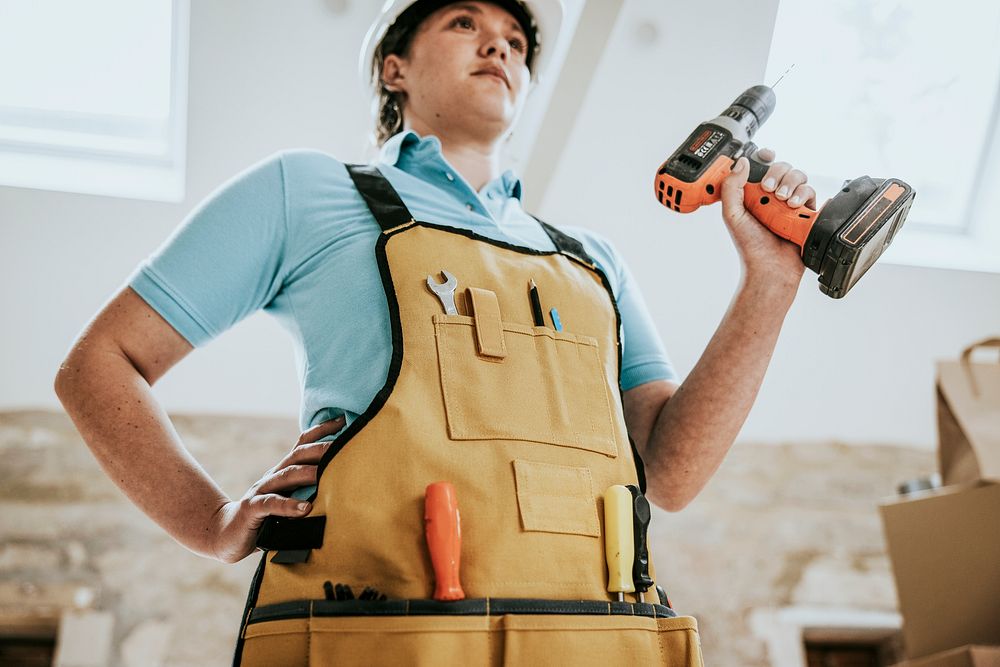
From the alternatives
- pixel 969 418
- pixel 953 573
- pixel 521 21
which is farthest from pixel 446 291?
pixel 953 573

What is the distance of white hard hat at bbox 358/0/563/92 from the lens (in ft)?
5.23

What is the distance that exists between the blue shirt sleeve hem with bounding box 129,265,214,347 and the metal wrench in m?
0.29

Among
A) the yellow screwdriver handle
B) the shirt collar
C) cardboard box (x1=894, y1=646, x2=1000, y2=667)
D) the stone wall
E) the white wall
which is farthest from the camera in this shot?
the stone wall

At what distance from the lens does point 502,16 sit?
1.57 metres

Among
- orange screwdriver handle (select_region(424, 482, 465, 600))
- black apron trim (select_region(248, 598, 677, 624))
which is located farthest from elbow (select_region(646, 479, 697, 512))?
orange screwdriver handle (select_region(424, 482, 465, 600))

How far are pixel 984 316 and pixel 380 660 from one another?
11.0 feet

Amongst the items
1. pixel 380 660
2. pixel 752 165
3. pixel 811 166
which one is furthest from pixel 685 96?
pixel 380 660

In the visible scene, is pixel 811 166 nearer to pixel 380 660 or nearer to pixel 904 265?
pixel 904 265

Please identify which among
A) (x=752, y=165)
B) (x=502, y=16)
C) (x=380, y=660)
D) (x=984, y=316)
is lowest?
(x=380, y=660)

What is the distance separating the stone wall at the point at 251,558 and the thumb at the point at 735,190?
232cm

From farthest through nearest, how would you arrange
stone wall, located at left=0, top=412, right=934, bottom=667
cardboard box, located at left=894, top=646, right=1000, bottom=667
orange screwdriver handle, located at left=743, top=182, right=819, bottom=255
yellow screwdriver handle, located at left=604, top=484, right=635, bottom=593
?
stone wall, located at left=0, top=412, right=934, bottom=667, cardboard box, located at left=894, top=646, right=1000, bottom=667, orange screwdriver handle, located at left=743, top=182, right=819, bottom=255, yellow screwdriver handle, located at left=604, top=484, right=635, bottom=593

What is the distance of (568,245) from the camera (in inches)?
49.2

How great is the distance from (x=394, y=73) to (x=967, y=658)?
1665mm

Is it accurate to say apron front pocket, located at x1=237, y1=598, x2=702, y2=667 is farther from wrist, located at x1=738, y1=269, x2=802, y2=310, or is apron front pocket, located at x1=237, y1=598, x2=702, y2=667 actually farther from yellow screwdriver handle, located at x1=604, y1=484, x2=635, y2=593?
wrist, located at x1=738, y1=269, x2=802, y2=310
